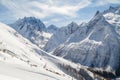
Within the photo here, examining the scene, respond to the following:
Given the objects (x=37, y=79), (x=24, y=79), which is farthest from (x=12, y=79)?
(x=37, y=79)

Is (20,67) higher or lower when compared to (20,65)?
lower

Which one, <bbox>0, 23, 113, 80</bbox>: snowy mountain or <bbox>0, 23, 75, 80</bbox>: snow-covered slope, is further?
<bbox>0, 23, 113, 80</bbox>: snowy mountain

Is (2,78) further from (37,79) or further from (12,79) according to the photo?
(37,79)

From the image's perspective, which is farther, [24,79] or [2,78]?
[24,79]

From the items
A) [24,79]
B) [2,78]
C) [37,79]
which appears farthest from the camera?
[37,79]

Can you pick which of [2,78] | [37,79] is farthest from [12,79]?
[37,79]

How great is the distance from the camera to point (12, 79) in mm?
11781

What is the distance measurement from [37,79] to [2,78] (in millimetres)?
3973

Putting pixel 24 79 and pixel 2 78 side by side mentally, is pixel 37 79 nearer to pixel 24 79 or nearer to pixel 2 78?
pixel 24 79

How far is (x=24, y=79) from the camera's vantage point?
13.4 m

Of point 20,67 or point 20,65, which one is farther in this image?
point 20,65

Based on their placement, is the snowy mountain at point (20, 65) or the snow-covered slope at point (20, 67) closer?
the snow-covered slope at point (20, 67)

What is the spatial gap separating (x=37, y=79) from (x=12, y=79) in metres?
3.55

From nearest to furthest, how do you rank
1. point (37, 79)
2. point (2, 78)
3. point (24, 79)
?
point (2, 78), point (24, 79), point (37, 79)
